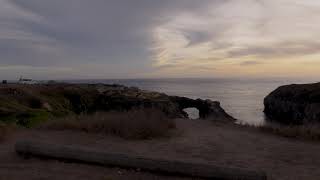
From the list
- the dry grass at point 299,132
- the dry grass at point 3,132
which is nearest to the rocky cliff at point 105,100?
the dry grass at point 3,132

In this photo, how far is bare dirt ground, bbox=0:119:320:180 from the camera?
914 centimetres

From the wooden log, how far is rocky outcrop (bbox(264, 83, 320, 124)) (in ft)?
163

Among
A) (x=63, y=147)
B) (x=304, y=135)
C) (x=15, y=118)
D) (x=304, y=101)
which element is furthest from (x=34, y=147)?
(x=304, y=101)

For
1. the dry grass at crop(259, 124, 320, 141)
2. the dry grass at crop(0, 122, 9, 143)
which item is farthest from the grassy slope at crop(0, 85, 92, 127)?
the dry grass at crop(259, 124, 320, 141)

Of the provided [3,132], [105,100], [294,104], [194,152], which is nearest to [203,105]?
[105,100]

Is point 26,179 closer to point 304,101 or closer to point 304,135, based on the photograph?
point 304,135

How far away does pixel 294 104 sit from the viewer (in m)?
67.9

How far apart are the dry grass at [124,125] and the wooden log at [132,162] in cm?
383

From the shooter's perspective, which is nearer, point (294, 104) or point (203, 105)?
point (203, 105)

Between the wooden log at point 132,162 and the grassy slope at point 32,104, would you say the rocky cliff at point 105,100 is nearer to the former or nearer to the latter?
the grassy slope at point 32,104

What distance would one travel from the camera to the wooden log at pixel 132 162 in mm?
8398

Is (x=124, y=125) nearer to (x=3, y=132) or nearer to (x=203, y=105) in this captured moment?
(x=3, y=132)

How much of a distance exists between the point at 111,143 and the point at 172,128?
4005 mm

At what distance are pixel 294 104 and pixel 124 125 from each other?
58115 millimetres
